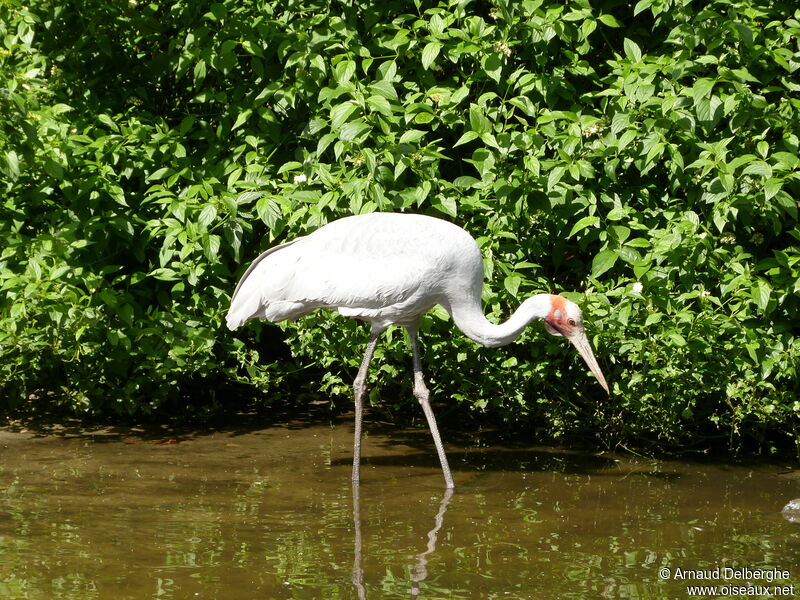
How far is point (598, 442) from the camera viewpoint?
6.66 metres

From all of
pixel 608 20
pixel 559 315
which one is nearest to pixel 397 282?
pixel 559 315

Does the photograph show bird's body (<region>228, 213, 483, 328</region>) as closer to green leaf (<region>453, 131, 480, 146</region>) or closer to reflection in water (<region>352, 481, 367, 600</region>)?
green leaf (<region>453, 131, 480, 146</region>)

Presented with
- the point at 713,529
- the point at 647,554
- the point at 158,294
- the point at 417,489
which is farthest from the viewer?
the point at 158,294

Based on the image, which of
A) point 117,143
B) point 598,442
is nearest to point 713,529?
point 598,442

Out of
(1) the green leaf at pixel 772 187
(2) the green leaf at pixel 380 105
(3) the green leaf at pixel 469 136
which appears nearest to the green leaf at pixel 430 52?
(2) the green leaf at pixel 380 105

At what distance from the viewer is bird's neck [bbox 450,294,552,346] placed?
5.80m

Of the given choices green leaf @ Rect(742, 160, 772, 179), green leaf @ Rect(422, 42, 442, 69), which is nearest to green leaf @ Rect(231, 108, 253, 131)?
green leaf @ Rect(422, 42, 442, 69)

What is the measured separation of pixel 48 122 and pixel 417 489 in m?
2.93

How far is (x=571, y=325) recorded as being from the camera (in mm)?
5730

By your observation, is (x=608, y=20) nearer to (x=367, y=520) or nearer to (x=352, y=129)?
(x=352, y=129)

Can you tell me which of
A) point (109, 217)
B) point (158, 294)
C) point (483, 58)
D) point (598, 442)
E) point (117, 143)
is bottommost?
point (598, 442)

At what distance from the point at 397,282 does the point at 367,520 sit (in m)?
1.22

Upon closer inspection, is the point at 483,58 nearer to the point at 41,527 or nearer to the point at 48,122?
the point at 48,122

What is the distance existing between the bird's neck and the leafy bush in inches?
14.0
